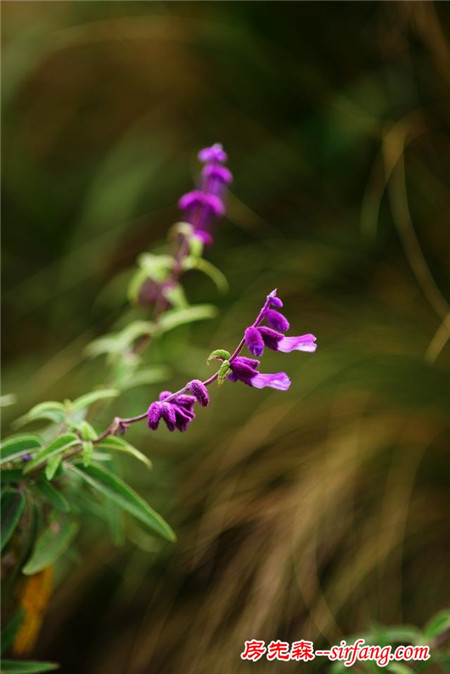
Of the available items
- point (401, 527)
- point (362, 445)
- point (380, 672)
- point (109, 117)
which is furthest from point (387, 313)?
point (109, 117)

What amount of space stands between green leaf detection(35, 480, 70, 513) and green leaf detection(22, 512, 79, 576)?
1.3 inches

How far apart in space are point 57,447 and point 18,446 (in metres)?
0.06

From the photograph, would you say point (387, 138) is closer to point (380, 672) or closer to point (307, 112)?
point (307, 112)

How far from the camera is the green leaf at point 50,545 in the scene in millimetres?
820

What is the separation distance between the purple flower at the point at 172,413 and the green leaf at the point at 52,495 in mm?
170

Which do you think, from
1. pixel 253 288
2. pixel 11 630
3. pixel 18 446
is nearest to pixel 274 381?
pixel 18 446

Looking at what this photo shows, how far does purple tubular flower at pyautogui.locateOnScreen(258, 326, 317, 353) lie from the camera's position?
63 centimetres

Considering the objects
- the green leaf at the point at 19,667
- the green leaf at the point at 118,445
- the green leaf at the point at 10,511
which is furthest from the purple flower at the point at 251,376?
the green leaf at the point at 19,667

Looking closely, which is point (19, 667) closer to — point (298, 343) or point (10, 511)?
point (10, 511)

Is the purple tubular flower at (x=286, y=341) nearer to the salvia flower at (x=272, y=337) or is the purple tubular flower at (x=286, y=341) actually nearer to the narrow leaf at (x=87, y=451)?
the salvia flower at (x=272, y=337)

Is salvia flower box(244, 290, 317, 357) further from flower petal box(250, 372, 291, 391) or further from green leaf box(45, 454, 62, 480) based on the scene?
green leaf box(45, 454, 62, 480)

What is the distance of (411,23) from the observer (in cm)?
170

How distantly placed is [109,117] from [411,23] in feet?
2.51

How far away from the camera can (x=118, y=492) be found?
81 centimetres
